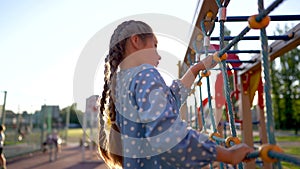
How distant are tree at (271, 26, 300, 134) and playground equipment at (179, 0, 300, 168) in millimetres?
12893

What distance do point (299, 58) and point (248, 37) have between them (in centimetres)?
1569

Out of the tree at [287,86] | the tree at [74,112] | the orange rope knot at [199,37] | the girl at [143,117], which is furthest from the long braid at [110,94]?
the tree at [287,86]

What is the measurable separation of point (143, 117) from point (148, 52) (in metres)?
0.28

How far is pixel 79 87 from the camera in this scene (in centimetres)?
155

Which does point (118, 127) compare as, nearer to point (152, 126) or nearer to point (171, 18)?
point (152, 126)

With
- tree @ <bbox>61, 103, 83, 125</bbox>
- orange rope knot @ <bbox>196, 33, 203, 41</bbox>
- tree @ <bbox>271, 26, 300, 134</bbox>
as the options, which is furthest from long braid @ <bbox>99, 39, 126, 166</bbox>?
tree @ <bbox>271, 26, 300, 134</bbox>

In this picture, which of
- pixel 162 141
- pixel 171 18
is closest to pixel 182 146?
pixel 162 141

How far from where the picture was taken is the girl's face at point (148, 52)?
924 millimetres

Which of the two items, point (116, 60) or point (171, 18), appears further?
point (171, 18)

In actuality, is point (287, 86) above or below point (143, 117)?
above

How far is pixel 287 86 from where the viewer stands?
1630cm

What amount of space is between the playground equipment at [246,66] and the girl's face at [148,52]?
0.87 ft

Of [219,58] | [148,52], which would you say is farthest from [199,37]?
[148,52]

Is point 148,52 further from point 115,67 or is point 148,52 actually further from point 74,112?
point 74,112
